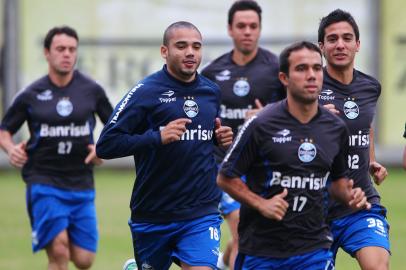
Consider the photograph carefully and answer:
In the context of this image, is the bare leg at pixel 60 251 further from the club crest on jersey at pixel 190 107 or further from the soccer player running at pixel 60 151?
the club crest on jersey at pixel 190 107

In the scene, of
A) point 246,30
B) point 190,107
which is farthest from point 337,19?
point 246,30

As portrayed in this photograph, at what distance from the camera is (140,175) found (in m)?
9.61

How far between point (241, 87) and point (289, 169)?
434 cm

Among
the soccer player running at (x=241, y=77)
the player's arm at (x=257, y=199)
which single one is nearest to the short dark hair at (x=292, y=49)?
the player's arm at (x=257, y=199)

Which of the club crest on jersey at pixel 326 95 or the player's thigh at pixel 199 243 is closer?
the player's thigh at pixel 199 243

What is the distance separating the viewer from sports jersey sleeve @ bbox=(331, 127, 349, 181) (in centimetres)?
841

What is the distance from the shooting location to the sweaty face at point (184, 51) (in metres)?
9.49

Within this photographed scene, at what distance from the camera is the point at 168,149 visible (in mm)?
9461

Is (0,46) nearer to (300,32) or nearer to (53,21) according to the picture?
(53,21)

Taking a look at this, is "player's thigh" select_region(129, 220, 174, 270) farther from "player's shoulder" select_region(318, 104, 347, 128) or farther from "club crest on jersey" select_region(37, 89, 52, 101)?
"club crest on jersey" select_region(37, 89, 52, 101)

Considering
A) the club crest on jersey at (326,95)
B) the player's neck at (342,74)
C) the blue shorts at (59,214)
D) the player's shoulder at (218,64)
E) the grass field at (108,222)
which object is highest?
the player's neck at (342,74)

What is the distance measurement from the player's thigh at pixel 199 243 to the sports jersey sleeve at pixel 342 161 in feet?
4.66

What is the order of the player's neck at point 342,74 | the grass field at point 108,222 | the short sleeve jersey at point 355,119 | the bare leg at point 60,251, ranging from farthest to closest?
1. the grass field at point 108,222
2. the bare leg at point 60,251
3. the player's neck at point 342,74
4. the short sleeve jersey at point 355,119

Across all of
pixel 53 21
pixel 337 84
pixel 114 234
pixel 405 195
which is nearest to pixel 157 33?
pixel 53 21
